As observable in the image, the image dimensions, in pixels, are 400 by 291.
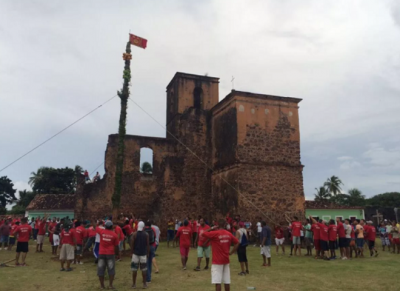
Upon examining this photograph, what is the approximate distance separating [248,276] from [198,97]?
1807 cm

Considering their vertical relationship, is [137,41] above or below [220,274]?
above

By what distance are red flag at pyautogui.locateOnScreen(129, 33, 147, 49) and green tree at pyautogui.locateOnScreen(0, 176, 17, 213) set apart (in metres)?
42.3

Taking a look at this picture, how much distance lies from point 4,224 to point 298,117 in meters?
17.3

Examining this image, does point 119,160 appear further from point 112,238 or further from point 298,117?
point 298,117

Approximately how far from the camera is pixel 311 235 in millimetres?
14219

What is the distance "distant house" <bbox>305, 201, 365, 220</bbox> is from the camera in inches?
1377

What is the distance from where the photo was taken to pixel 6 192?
4847cm

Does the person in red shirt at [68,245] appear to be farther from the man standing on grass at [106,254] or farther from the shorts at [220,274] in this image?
the shorts at [220,274]

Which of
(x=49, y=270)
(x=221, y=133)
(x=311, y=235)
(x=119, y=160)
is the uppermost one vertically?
(x=221, y=133)

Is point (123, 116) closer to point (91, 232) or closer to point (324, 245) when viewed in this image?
point (91, 232)

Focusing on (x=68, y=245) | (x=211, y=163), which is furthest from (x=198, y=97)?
(x=68, y=245)

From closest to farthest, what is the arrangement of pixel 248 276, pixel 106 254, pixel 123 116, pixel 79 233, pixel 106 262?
pixel 106 254 < pixel 106 262 < pixel 248 276 < pixel 79 233 < pixel 123 116

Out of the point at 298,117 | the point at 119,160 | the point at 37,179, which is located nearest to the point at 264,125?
the point at 298,117

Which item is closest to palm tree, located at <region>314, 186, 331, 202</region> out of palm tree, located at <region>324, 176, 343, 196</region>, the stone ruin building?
palm tree, located at <region>324, 176, 343, 196</region>
